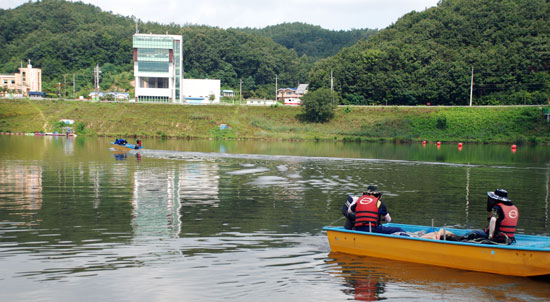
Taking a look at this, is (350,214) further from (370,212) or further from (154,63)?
(154,63)

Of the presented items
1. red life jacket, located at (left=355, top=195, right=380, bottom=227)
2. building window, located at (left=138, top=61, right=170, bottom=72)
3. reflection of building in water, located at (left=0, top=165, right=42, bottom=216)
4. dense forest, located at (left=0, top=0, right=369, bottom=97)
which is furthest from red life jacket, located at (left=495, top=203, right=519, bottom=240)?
dense forest, located at (left=0, top=0, right=369, bottom=97)

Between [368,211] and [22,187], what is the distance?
71.9 feet

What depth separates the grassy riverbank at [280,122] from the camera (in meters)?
88.8

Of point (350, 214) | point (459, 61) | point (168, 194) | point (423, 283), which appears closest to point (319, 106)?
point (459, 61)

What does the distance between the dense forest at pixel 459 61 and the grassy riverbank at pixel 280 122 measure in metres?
11.1

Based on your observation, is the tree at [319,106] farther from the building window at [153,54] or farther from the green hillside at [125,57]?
the green hillside at [125,57]

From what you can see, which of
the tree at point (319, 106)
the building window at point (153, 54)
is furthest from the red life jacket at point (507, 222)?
the building window at point (153, 54)

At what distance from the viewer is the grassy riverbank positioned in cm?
8875

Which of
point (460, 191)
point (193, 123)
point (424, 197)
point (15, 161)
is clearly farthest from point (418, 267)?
point (193, 123)

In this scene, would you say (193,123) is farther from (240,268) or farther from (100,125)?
(240,268)

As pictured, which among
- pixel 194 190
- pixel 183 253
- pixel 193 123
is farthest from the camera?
pixel 193 123

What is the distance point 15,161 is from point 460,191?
35.4m

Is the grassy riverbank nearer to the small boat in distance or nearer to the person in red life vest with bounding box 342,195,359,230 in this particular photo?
the small boat in distance

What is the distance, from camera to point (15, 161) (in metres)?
43.3
